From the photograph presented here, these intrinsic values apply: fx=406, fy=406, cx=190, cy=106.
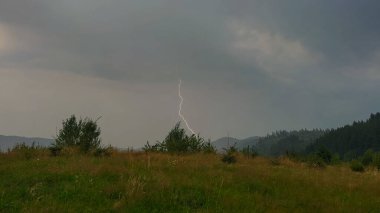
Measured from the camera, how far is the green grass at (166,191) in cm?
999

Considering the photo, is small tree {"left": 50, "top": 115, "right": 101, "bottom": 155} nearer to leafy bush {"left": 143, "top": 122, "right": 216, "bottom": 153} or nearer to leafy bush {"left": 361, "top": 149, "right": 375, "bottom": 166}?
leafy bush {"left": 143, "top": 122, "right": 216, "bottom": 153}

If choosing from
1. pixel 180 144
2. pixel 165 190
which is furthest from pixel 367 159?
pixel 165 190

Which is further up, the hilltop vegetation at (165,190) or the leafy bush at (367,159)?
the leafy bush at (367,159)

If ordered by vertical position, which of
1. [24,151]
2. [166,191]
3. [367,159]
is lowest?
[166,191]

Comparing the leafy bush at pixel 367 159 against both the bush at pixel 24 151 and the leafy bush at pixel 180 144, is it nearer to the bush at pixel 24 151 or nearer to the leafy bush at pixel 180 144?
the leafy bush at pixel 180 144

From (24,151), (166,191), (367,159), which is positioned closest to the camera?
(166,191)

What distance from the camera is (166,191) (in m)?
11.2

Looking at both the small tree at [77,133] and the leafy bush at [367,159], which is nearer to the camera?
the small tree at [77,133]

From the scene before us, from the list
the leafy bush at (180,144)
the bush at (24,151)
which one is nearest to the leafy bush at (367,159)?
the leafy bush at (180,144)

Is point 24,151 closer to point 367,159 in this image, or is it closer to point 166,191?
point 166,191

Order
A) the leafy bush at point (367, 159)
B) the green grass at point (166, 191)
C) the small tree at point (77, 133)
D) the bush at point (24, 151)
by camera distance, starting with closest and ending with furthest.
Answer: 1. the green grass at point (166, 191)
2. the bush at point (24, 151)
3. the small tree at point (77, 133)
4. the leafy bush at point (367, 159)

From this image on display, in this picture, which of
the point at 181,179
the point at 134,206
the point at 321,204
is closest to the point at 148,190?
the point at 134,206

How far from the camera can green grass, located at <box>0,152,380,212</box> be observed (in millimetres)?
9992

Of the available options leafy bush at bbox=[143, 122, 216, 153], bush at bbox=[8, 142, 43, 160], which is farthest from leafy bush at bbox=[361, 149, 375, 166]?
bush at bbox=[8, 142, 43, 160]
